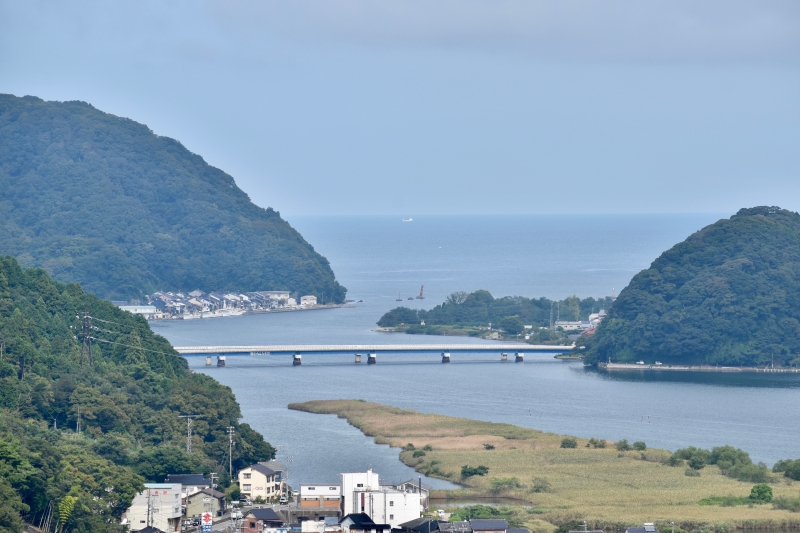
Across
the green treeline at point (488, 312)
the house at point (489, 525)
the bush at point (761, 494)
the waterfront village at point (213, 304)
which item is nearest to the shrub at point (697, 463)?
the bush at point (761, 494)

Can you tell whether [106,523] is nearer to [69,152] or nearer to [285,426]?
[285,426]

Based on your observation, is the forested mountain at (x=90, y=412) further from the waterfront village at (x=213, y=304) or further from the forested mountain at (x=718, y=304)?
the waterfront village at (x=213, y=304)

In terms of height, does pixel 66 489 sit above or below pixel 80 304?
below

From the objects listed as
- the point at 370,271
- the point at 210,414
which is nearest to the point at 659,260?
the point at 210,414

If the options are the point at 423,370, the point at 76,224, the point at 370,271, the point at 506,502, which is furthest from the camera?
the point at 370,271

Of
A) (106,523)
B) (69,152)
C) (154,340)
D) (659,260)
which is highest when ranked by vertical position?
(69,152)

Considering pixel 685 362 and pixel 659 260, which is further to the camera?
pixel 659 260

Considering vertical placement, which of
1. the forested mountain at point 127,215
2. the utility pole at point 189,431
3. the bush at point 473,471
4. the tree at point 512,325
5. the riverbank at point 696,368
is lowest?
the bush at point 473,471
